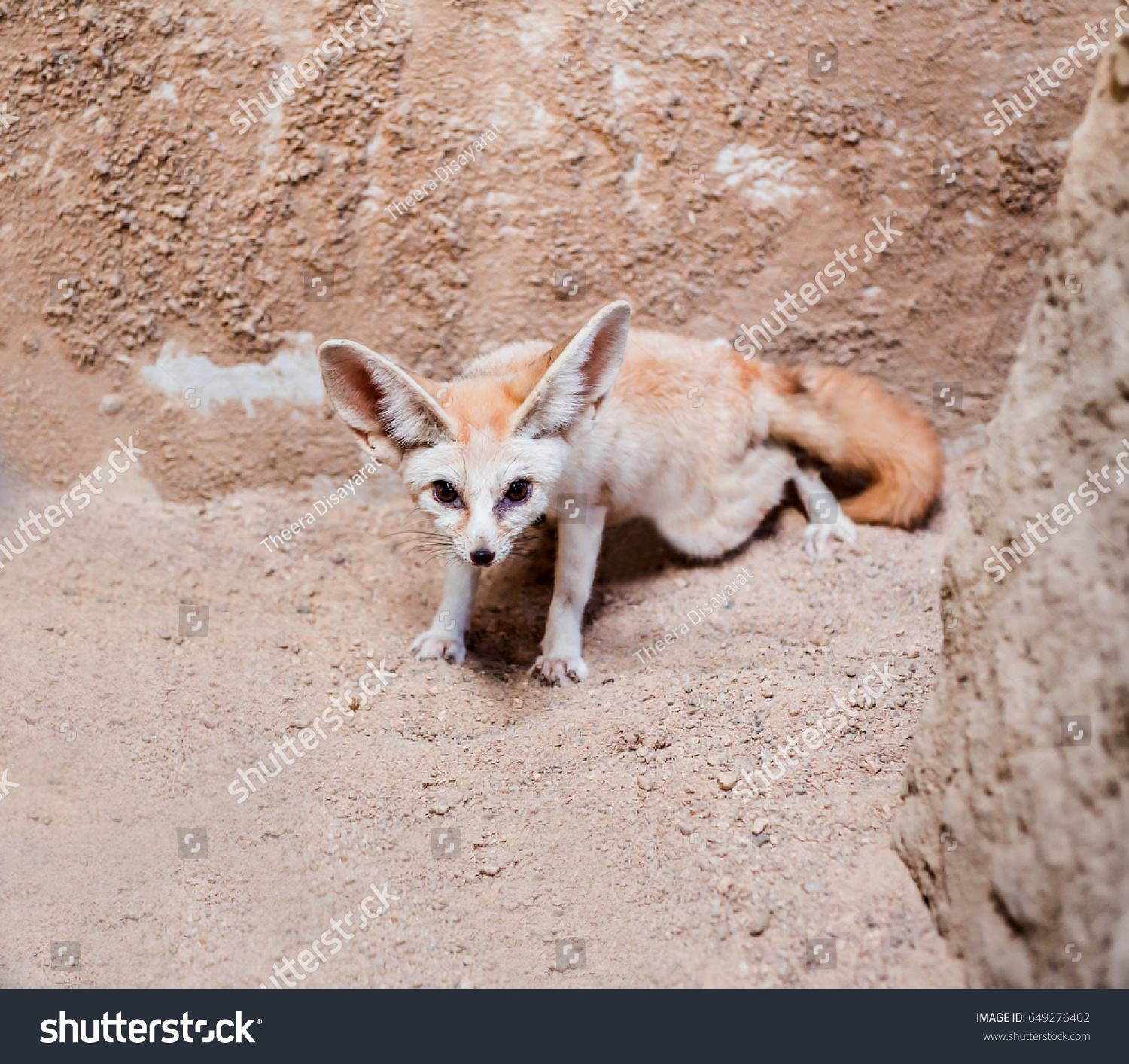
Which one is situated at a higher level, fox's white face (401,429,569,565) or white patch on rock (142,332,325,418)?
fox's white face (401,429,569,565)

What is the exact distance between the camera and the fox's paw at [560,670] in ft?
11.1

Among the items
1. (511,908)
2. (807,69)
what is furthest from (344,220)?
(511,908)

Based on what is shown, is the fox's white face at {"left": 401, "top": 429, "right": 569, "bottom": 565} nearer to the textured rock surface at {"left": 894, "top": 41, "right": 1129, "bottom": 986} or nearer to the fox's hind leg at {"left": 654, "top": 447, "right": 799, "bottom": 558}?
the fox's hind leg at {"left": 654, "top": 447, "right": 799, "bottom": 558}

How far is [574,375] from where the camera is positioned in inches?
119

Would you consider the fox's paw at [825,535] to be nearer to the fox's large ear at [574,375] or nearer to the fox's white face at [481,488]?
the fox's large ear at [574,375]

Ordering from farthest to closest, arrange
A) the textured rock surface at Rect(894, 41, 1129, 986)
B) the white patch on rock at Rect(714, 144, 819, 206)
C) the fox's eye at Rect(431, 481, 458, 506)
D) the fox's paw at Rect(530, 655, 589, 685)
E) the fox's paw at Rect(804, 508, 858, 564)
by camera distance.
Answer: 1. the fox's paw at Rect(804, 508, 858, 564)
2. the white patch on rock at Rect(714, 144, 819, 206)
3. the fox's paw at Rect(530, 655, 589, 685)
4. the fox's eye at Rect(431, 481, 458, 506)
5. the textured rock surface at Rect(894, 41, 1129, 986)

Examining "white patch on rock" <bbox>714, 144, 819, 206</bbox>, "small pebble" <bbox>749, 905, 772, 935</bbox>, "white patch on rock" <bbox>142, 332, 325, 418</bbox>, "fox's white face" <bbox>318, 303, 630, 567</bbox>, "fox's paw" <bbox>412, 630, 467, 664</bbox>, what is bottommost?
"fox's paw" <bbox>412, 630, 467, 664</bbox>

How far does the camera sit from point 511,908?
7.52ft

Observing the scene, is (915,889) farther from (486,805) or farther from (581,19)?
(581,19)

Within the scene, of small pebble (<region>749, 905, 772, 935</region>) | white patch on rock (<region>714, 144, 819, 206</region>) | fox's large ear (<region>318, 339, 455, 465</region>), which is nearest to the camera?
small pebble (<region>749, 905, 772, 935</region>)

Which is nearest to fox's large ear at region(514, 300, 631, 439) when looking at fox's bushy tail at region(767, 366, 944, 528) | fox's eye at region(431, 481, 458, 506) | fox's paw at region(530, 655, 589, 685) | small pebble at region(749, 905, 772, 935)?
fox's eye at region(431, 481, 458, 506)

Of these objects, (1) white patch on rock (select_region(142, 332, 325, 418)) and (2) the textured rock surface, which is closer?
(2) the textured rock surface

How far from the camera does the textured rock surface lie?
1607 millimetres

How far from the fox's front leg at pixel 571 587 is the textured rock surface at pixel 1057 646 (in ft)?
5.47
